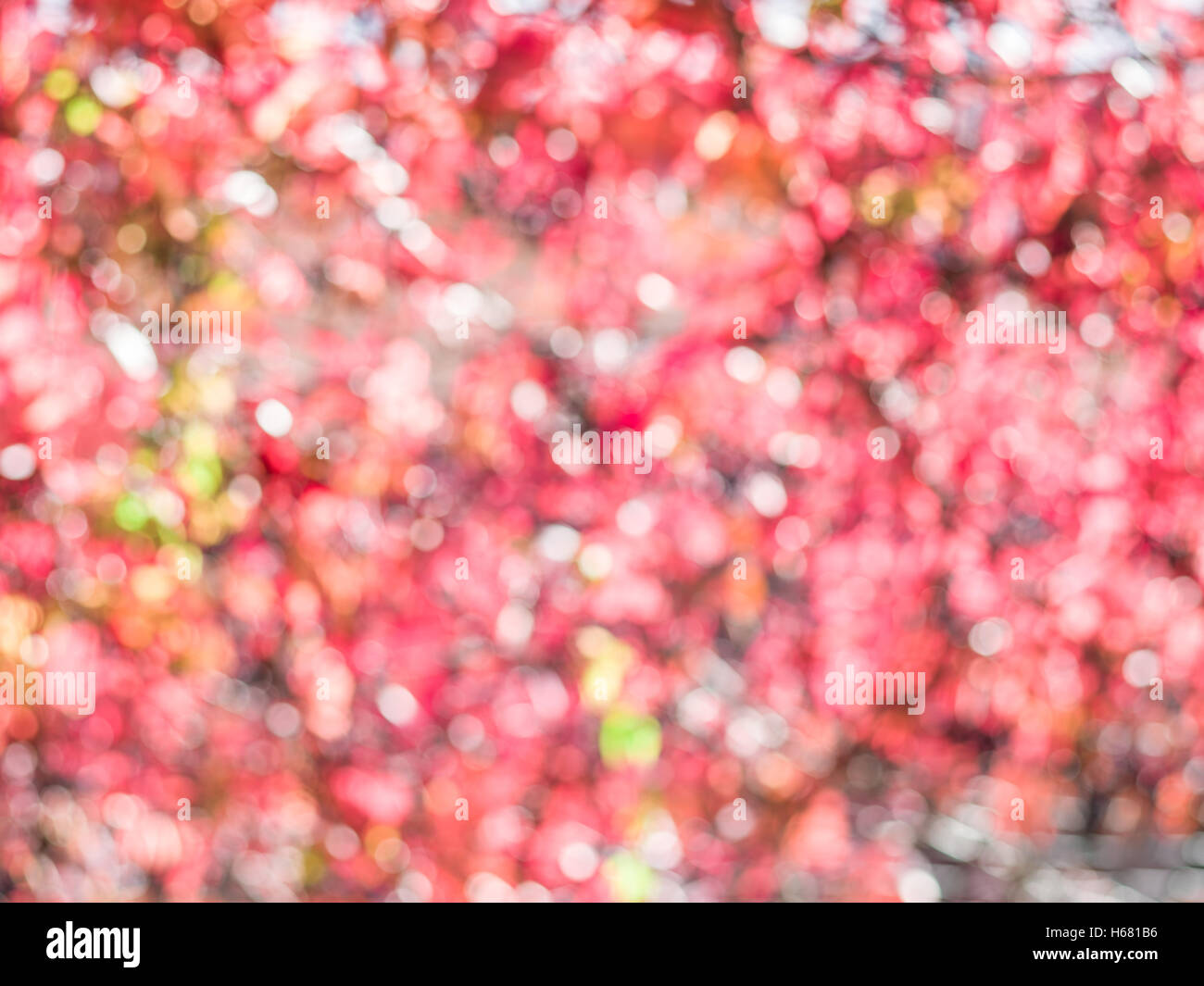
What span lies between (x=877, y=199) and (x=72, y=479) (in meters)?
1.02

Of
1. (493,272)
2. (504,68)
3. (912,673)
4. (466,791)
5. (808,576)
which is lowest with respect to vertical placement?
(466,791)

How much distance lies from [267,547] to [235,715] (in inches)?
8.5

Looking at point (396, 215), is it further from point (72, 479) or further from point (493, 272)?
point (72, 479)

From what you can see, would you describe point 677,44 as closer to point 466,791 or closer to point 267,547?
point 267,547

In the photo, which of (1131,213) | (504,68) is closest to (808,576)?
(1131,213)

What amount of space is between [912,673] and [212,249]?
99 cm

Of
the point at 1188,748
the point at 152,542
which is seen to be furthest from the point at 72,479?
the point at 1188,748

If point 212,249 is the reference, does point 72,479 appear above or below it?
below

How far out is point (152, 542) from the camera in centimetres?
99

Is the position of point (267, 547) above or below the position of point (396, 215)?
below

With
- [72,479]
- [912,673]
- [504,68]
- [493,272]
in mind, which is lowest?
[912,673]

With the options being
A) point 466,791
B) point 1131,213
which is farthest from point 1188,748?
point 466,791

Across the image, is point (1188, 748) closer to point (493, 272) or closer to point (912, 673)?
point (912, 673)

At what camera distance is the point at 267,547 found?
38.9 inches
